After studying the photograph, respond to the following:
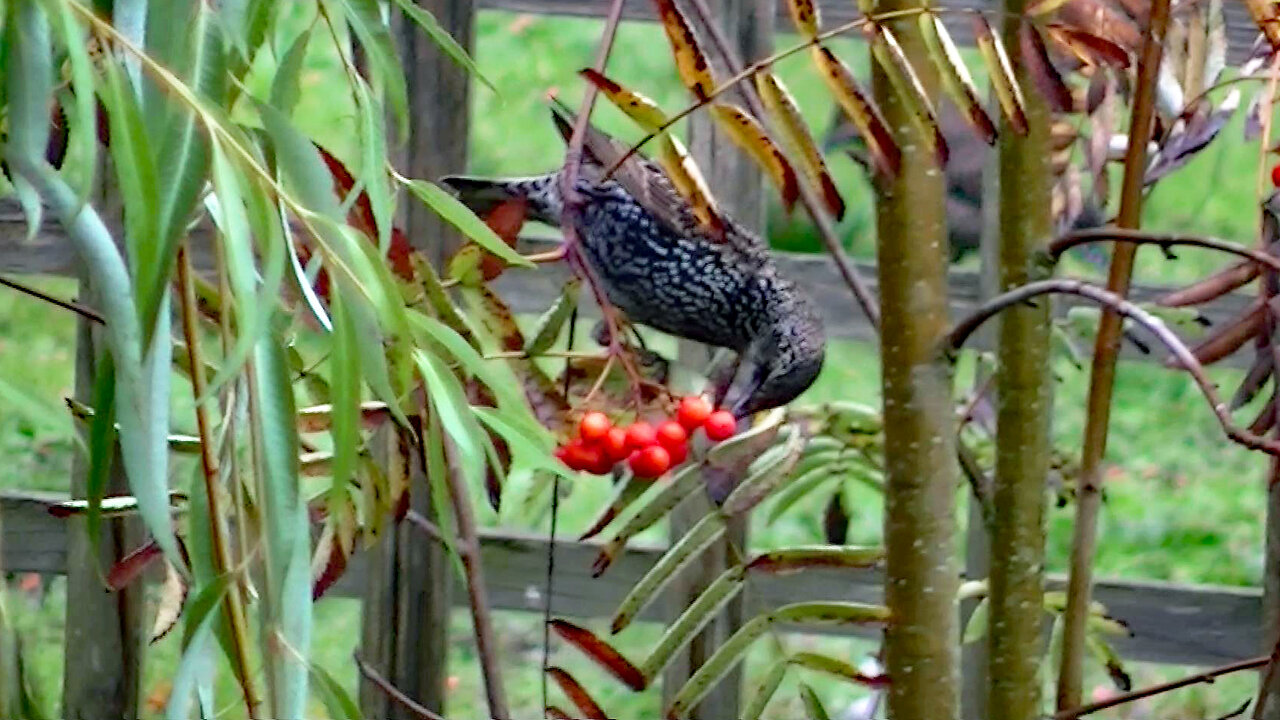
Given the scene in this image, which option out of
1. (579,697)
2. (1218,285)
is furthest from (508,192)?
(1218,285)

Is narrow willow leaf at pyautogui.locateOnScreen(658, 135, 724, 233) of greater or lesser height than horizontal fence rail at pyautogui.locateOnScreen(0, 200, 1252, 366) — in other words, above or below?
above

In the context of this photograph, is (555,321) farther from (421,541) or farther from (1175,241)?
(421,541)

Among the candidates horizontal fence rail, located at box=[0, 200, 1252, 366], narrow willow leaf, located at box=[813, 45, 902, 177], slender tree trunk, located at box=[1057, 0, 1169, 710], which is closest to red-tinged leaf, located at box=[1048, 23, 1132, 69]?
slender tree trunk, located at box=[1057, 0, 1169, 710]

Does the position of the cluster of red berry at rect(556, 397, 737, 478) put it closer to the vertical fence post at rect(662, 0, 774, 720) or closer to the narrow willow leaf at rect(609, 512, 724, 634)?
the narrow willow leaf at rect(609, 512, 724, 634)

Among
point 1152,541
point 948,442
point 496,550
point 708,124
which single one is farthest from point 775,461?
point 1152,541

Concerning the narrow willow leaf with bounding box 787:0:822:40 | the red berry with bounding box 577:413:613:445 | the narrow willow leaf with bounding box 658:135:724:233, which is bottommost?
the red berry with bounding box 577:413:613:445

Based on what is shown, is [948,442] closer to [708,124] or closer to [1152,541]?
[708,124]

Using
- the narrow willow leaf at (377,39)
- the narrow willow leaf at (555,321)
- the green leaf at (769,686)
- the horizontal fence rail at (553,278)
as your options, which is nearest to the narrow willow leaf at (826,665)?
the green leaf at (769,686)
